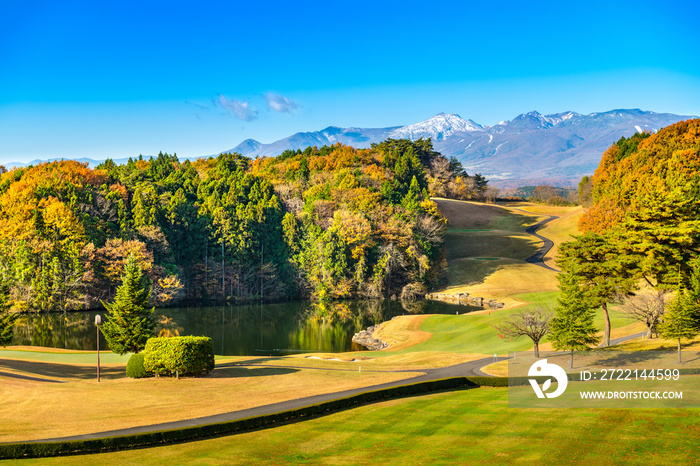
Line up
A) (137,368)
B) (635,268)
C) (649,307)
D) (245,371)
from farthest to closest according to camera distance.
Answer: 1. (635,268)
2. (649,307)
3. (245,371)
4. (137,368)

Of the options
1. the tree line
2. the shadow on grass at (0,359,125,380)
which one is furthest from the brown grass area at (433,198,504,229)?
the shadow on grass at (0,359,125,380)

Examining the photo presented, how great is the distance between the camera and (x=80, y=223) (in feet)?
240

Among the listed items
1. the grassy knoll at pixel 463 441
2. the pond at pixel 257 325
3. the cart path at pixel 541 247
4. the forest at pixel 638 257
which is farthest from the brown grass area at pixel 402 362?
the cart path at pixel 541 247

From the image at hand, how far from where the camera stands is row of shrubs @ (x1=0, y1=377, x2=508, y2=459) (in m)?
16.7

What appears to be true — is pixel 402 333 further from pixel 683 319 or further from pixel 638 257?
pixel 683 319

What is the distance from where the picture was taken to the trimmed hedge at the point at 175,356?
94.4ft

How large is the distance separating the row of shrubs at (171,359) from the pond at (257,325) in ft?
59.0

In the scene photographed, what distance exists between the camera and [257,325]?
64.1 m

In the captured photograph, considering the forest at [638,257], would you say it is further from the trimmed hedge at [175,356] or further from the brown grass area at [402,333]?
the trimmed hedge at [175,356]

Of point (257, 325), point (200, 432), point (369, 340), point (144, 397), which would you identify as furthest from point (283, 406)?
point (257, 325)

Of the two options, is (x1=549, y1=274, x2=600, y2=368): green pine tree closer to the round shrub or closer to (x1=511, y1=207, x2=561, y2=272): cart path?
the round shrub

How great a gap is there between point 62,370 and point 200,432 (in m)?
16.7

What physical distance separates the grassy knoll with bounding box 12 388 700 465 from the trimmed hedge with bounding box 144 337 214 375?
9.83m

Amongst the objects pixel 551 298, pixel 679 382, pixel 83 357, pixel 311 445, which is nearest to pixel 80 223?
pixel 83 357
